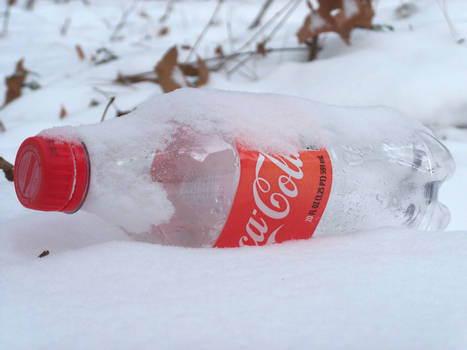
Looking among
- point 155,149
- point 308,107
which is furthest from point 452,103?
point 155,149

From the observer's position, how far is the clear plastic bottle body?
71 cm

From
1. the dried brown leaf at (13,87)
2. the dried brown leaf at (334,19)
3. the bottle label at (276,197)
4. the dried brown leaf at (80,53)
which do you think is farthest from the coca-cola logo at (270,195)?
the dried brown leaf at (80,53)

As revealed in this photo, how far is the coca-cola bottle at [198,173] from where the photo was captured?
0.65 metres

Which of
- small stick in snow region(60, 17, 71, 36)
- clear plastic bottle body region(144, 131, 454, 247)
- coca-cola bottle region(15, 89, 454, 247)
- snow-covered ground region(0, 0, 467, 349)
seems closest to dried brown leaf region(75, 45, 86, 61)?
small stick in snow region(60, 17, 71, 36)

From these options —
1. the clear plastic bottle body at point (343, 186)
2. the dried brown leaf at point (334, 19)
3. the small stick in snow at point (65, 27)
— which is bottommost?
the clear plastic bottle body at point (343, 186)

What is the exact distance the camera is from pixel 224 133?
72 centimetres

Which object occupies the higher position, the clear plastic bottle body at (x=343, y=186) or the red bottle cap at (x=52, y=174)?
the red bottle cap at (x=52, y=174)

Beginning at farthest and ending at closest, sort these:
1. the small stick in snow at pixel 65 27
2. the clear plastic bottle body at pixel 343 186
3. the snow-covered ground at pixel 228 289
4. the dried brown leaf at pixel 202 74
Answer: the small stick in snow at pixel 65 27
the dried brown leaf at pixel 202 74
the clear plastic bottle body at pixel 343 186
the snow-covered ground at pixel 228 289

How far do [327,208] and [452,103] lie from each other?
85 cm

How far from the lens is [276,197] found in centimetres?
71

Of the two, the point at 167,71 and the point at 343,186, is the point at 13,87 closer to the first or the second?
the point at 167,71

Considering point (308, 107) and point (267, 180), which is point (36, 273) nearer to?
point (267, 180)

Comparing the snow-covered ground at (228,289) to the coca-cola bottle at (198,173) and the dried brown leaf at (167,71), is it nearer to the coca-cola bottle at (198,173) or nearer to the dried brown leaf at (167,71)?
the coca-cola bottle at (198,173)

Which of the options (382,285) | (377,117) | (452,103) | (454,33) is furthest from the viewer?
(454,33)
